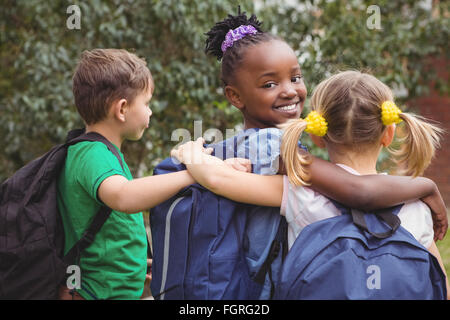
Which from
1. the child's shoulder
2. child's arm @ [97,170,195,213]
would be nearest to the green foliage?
the child's shoulder

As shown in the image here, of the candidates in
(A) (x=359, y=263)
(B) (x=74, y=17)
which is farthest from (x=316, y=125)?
(B) (x=74, y=17)

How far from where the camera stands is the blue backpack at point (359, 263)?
5.37 ft

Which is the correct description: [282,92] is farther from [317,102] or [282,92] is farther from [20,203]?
[20,203]

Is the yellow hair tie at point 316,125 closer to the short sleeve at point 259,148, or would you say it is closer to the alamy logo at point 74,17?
the short sleeve at point 259,148

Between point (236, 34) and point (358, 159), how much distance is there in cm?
69

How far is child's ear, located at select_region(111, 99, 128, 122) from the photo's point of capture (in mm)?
2203

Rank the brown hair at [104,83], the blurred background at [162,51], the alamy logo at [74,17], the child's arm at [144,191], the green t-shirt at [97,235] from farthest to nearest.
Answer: the blurred background at [162,51] → the alamy logo at [74,17] → the brown hair at [104,83] → the green t-shirt at [97,235] → the child's arm at [144,191]

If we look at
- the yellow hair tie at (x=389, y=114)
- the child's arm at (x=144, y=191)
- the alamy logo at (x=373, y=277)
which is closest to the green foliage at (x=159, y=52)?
the yellow hair tie at (x=389, y=114)

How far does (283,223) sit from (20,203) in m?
0.98

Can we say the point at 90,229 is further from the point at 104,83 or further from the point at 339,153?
the point at 339,153

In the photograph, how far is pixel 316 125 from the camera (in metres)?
1.81

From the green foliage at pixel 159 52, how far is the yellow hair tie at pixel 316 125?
7.86 feet

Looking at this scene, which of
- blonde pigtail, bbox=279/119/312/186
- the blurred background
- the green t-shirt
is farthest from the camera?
the blurred background

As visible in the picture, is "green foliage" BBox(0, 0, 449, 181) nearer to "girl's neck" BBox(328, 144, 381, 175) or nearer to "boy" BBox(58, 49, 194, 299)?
"boy" BBox(58, 49, 194, 299)
